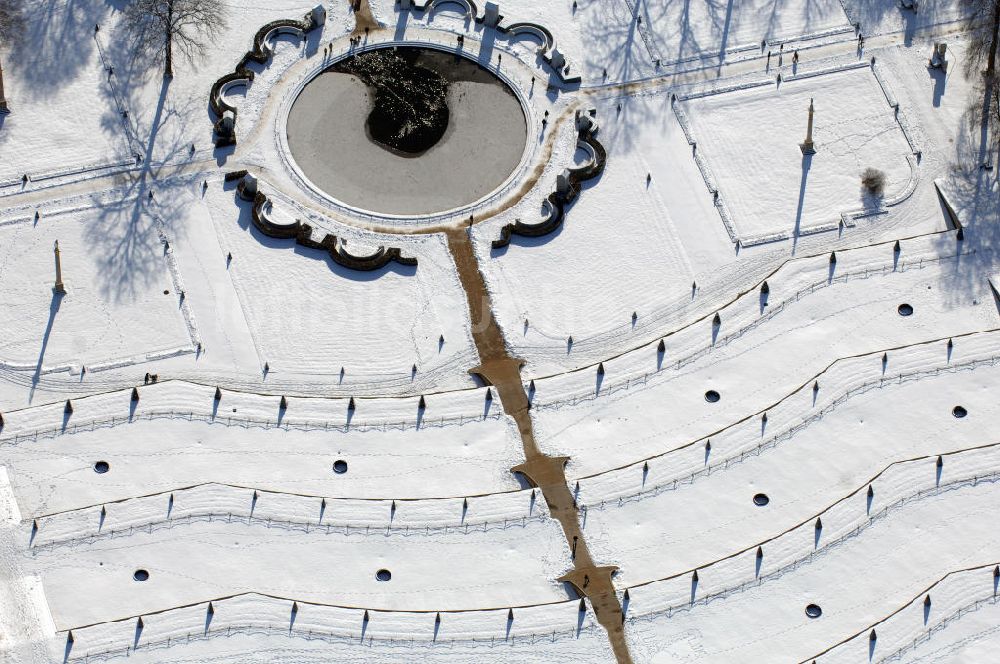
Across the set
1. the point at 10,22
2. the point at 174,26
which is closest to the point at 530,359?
the point at 174,26

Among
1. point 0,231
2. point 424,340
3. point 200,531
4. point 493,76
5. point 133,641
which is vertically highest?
point 493,76

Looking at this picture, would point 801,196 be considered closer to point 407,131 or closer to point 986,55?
point 986,55

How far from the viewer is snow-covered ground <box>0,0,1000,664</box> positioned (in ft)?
466

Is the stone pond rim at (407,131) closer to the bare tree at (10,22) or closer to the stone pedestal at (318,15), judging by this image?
the stone pedestal at (318,15)

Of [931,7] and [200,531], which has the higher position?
[931,7]

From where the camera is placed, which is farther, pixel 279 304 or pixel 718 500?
pixel 279 304

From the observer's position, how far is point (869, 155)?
171 metres

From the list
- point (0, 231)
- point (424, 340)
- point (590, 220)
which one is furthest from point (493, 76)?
point (0, 231)

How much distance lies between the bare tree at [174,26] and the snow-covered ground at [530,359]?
142 centimetres

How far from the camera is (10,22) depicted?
17912cm

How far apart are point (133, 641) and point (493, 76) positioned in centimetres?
5977

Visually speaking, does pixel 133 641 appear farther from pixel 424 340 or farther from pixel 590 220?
pixel 590 220

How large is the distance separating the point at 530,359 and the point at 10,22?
5633cm

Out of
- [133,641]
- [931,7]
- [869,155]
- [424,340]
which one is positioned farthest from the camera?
[931,7]
